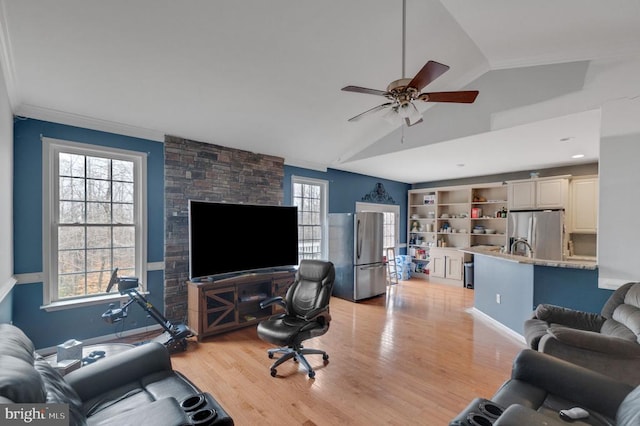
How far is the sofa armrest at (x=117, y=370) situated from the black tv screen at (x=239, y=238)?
1682 millimetres

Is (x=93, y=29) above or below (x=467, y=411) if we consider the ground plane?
above

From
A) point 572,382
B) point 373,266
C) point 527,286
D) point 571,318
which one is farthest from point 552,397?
point 373,266

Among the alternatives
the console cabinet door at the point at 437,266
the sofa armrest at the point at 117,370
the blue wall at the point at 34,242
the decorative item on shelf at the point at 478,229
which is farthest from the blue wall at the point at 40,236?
the decorative item on shelf at the point at 478,229

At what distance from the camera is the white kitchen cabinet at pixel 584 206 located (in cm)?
494

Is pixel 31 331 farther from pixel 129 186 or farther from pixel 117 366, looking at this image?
pixel 117 366

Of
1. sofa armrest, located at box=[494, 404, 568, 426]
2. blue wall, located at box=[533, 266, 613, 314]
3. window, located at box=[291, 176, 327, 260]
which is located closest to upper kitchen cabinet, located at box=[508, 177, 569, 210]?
blue wall, located at box=[533, 266, 613, 314]

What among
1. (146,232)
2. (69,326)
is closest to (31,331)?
(69,326)

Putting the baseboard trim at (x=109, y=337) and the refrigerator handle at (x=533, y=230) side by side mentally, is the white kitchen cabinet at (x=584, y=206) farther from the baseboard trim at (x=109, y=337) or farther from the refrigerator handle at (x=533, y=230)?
the baseboard trim at (x=109, y=337)

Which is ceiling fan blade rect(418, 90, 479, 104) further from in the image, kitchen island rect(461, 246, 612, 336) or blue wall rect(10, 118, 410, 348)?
blue wall rect(10, 118, 410, 348)

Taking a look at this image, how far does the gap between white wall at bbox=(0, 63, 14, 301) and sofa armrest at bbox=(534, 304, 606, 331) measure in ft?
14.6

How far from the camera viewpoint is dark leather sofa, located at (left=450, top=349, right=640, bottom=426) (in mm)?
1254

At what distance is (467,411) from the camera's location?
4.57 ft

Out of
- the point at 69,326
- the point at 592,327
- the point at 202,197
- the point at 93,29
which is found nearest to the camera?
the point at 93,29

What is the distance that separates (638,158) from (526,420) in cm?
295
